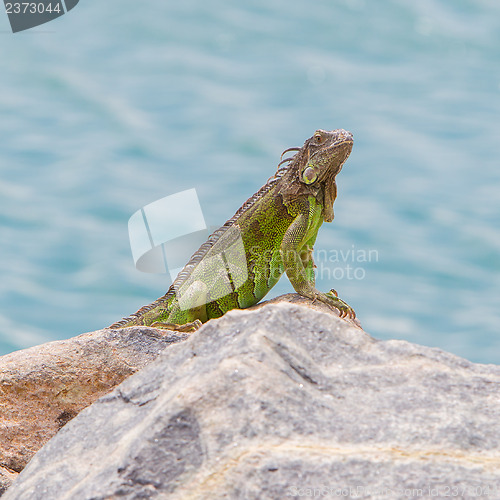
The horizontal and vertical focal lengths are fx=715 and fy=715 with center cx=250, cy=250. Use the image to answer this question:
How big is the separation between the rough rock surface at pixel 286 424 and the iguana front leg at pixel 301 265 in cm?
351

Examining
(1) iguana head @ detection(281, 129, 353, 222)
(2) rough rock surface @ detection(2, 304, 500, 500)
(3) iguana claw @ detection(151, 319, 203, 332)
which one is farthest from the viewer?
(1) iguana head @ detection(281, 129, 353, 222)

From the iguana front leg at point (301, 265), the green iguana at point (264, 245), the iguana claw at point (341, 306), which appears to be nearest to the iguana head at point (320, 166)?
the green iguana at point (264, 245)

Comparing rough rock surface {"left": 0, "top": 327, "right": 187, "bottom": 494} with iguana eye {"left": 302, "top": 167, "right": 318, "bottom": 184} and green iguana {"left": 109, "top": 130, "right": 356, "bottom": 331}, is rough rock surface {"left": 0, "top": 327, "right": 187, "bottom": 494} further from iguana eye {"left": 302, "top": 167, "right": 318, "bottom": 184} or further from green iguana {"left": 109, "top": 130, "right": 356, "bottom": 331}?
iguana eye {"left": 302, "top": 167, "right": 318, "bottom": 184}

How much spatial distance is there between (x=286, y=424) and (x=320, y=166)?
4.90 metres

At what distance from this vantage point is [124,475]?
2.88m

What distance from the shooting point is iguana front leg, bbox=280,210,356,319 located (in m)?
7.14

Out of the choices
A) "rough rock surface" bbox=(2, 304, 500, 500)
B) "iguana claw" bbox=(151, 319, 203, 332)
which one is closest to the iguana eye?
"iguana claw" bbox=(151, 319, 203, 332)

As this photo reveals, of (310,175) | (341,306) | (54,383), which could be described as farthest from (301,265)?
(54,383)

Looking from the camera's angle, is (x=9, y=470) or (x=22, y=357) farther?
(x=22, y=357)

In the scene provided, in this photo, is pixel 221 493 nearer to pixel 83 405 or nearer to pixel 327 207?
pixel 83 405

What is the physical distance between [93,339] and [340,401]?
10.6 ft

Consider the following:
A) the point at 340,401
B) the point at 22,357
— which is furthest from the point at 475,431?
the point at 22,357

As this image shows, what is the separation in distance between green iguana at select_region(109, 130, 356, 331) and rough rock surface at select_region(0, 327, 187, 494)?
1548 millimetres

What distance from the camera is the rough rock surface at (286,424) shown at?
9.04 ft
